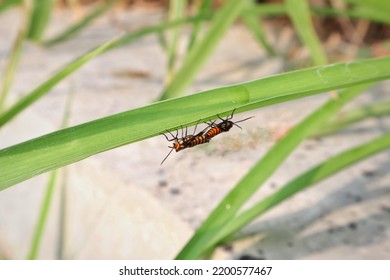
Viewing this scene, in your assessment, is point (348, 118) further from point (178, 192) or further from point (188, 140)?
point (188, 140)

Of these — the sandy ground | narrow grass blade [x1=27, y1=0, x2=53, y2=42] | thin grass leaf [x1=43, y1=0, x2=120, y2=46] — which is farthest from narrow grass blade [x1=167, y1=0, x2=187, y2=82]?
narrow grass blade [x1=27, y1=0, x2=53, y2=42]

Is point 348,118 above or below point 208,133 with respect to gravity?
above

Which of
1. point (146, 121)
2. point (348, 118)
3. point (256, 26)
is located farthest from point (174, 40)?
point (146, 121)

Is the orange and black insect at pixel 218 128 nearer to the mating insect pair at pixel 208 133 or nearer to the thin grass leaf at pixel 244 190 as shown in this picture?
the mating insect pair at pixel 208 133

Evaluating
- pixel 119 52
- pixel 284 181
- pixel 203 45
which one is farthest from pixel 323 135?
pixel 119 52

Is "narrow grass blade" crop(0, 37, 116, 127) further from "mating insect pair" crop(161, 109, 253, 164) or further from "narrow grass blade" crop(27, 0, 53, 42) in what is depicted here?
"narrow grass blade" crop(27, 0, 53, 42)
